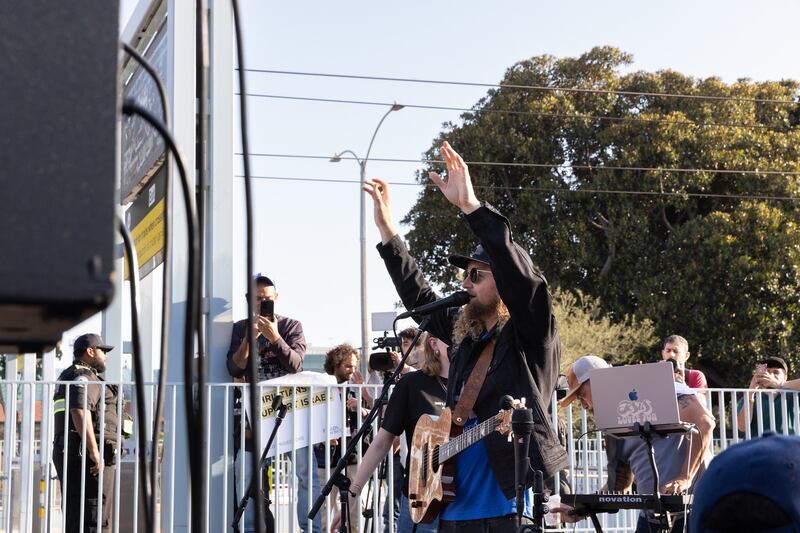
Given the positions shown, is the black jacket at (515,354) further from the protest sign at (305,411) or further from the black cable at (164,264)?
the protest sign at (305,411)

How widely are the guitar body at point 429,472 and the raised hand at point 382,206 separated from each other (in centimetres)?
104

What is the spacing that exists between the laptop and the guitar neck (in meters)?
1.42

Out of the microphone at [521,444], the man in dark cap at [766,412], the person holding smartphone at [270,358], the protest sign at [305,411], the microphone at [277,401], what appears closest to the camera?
the microphone at [521,444]

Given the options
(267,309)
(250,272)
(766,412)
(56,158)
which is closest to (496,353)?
(250,272)

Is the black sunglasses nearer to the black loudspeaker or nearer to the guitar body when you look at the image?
the guitar body

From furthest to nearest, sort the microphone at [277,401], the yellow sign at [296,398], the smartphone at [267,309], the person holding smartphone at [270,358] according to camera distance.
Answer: the smartphone at [267,309] < the person holding smartphone at [270,358] < the yellow sign at [296,398] < the microphone at [277,401]

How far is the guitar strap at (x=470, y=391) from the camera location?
4.76m

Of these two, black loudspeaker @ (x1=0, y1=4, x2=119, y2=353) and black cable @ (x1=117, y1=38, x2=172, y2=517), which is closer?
black loudspeaker @ (x1=0, y1=4, x2=119, y2=353)

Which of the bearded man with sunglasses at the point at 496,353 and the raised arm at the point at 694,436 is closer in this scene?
the bearded man with sunglasses at the point at 496,353

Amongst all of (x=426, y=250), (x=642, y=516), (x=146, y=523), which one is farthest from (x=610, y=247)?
(x=146, y=523)

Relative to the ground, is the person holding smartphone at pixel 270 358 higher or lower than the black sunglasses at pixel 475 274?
lower

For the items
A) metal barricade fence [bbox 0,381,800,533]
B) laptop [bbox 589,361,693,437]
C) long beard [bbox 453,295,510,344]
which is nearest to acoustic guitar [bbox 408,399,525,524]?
long beard [bbox 453,295,510,344]

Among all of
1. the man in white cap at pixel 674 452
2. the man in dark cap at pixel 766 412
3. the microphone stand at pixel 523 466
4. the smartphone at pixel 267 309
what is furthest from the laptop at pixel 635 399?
the smartphone at pixel 267 309

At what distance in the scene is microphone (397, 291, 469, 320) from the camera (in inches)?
195
